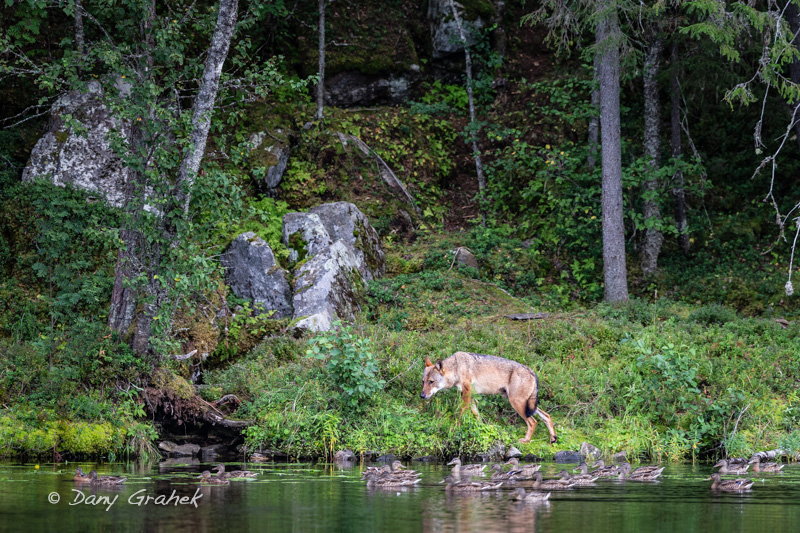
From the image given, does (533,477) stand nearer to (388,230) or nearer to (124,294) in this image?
(124,294)

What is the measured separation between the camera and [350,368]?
13148 mm

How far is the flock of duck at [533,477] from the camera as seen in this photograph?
30.4ft

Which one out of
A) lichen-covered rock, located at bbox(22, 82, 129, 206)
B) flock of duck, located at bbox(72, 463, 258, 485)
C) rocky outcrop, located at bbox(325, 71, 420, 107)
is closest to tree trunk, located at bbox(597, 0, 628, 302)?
rocky outcrop, located at bbox(325, 71, 420, 107)

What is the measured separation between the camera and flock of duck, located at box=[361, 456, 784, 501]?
9273mm

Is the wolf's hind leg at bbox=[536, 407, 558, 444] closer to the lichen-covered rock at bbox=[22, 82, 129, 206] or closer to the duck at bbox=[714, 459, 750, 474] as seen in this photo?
the duck at bbox=[714, 459, 750, 474]

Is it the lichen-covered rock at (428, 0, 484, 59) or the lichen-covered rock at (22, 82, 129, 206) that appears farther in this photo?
the lichen-covered rock at (428, 0, 484, 59)

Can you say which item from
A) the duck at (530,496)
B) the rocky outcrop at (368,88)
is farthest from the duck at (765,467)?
the rocky outcrop at (368,88)

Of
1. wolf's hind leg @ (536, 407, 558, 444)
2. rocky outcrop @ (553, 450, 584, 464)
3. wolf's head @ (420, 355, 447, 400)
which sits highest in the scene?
wolf's head @ (420, 355, 447, 400)

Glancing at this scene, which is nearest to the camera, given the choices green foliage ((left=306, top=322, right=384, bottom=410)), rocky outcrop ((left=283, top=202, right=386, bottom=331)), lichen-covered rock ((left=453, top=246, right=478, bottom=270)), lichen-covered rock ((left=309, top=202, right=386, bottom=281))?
green foliage ((left=306, top=322, right=384, bottom=410))

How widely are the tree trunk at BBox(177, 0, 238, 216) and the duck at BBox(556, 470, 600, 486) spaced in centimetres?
789

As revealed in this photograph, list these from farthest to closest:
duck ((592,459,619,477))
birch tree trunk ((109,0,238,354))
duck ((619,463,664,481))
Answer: birch tree trunk ((109,0,238,354)) → duck ((592,459,619,477)) → duck ((619,463,664,481))

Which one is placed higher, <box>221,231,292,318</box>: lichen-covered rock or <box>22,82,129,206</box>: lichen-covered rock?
<box>22,82,129,206</box>: lichen-covered rock

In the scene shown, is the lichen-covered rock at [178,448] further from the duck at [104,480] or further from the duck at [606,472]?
the duck at [606,472]

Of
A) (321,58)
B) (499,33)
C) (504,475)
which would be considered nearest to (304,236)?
(321,58)
